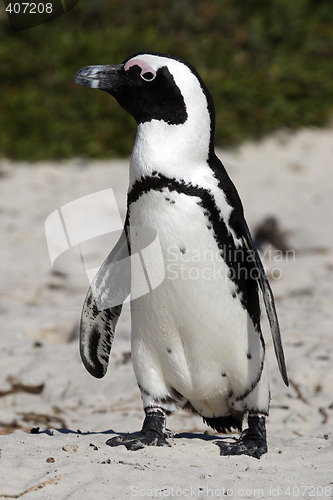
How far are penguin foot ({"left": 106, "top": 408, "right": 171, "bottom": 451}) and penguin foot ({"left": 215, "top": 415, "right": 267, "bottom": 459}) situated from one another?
0.21 m

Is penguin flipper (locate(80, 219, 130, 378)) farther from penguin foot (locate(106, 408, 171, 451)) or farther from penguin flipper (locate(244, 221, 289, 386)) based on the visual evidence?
penguin flipper (locate(244, 221, 289, 386))

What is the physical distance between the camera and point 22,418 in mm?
3729

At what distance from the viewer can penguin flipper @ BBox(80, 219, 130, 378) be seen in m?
2.99

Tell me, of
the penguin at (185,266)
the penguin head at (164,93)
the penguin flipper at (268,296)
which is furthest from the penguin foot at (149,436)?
the penguin head at (164,93)

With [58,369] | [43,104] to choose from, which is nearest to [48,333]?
[58,369]

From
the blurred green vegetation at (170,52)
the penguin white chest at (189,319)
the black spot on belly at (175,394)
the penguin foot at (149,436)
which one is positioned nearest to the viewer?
the penguin white chest at (189,319)

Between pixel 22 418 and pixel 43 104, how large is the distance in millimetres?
5312

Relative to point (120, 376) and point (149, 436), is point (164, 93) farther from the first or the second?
point (120, 376)

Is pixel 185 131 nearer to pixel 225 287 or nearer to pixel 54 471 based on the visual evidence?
pixel 225 287

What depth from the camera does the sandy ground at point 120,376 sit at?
2461 millimetres

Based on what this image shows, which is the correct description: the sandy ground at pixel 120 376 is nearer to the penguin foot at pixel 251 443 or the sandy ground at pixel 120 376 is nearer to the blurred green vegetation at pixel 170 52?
the penguin foot at pixel 251 443

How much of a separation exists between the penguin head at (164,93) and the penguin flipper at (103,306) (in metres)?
0.47

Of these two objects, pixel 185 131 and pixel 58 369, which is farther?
pixel 58 369

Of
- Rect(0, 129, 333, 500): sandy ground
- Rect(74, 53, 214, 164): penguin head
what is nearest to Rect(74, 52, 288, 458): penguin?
Rect(74, 53, 214, 164): penguin head
